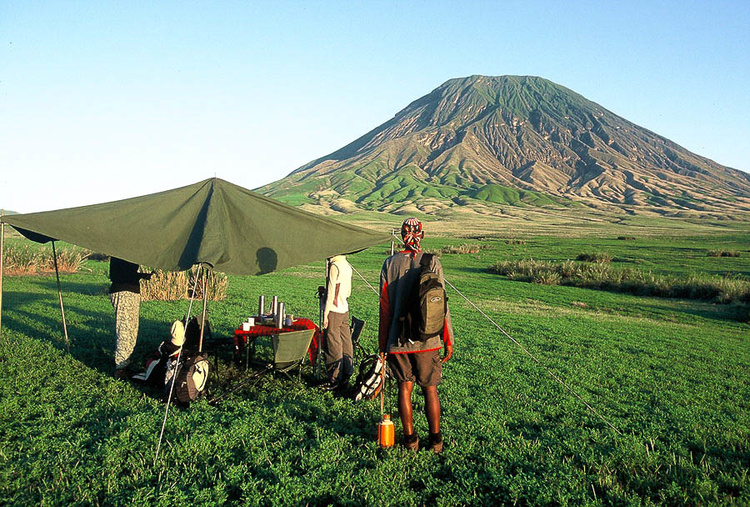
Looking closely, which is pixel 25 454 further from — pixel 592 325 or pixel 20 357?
pixel 592 325

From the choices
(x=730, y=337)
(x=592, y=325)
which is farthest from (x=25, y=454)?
(x=730, y=337)

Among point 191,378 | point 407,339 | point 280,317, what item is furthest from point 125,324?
point 407,339

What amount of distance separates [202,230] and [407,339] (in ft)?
9.40

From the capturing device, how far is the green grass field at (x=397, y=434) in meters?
3.95

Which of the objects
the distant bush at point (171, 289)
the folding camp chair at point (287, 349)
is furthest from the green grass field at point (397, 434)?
the distant bush at point (171, 289)

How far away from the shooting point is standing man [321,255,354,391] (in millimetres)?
6516

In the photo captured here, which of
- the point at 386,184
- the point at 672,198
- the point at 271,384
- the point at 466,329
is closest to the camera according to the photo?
the point at 271,384

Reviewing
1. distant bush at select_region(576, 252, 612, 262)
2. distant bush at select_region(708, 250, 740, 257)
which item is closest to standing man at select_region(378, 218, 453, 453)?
distant bush at select_region(576, 252, 612, 262)

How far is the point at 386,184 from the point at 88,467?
195481mm

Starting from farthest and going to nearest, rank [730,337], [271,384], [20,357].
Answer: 1. [730,337]
2. [20,357]
3. [271,384]

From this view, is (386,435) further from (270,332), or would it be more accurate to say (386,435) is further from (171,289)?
(171,289)

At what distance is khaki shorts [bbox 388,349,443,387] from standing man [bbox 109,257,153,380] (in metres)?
4.16

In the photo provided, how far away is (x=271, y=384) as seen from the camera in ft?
21.6

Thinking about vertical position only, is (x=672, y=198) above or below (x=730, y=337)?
above
